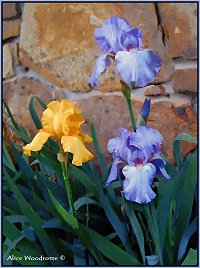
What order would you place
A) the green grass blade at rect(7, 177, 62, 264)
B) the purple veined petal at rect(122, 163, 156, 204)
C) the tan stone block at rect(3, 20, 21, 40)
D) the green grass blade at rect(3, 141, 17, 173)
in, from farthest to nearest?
the tan stone block at rect(3, 20, 21, 40) → the green grass blade at rect(3, 141, 17, 173) → the green grass blade at rect(7, 177, 62, 264) → the purple veined petal at rect(122, 163, 156, 204)

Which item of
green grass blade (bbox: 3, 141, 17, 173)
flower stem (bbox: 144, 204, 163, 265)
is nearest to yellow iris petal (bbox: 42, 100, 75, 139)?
flower stem (bbox: 144, 204, 163, 265)

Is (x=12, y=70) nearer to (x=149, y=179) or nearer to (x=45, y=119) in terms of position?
(x=45, y=119)

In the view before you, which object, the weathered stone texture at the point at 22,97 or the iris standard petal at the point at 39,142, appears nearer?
the iris standard petal at the point at 39,142

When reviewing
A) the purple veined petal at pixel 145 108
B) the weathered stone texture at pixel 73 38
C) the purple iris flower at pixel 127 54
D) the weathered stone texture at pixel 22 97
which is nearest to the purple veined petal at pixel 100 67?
the purple iris flower at pixel 127 54

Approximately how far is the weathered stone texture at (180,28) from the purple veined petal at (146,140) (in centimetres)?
49

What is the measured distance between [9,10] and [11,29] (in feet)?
0.20

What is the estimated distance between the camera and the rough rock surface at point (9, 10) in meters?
1.50

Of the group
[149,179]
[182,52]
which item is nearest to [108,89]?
[182,52]

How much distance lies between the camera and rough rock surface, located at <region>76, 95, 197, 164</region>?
4.79 ft

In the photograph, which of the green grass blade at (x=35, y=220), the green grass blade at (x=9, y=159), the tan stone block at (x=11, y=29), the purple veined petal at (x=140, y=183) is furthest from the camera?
the tan stone block at (x=11, y=29)

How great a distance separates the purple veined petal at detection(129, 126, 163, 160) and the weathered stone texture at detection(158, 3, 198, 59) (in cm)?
49

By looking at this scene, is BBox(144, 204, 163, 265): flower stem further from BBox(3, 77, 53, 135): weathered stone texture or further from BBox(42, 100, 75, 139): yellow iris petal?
BBox(3, 77, 53, 135): weathered stone texture

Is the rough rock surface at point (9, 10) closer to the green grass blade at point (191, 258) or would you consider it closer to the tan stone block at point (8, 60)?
the tan stone block at point (8, 60)

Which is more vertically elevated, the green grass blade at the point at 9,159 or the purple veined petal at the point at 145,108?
the purple veined petal at the point at 145,108
